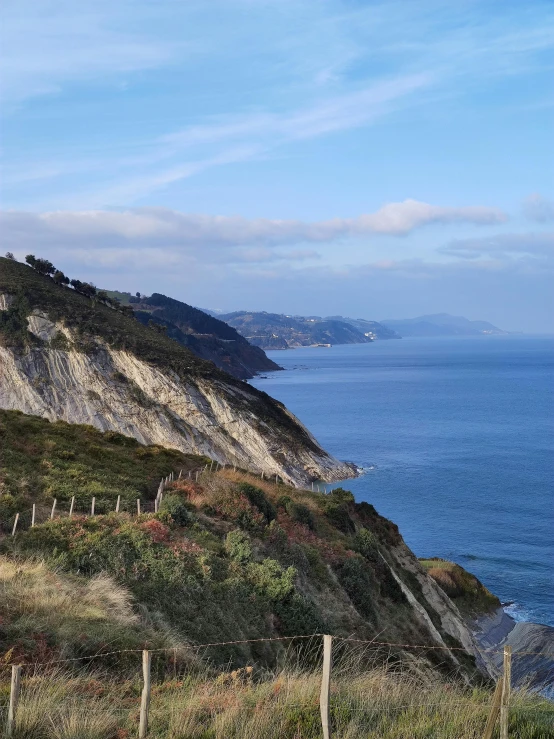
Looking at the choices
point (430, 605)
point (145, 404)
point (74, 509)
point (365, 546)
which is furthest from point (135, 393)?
point (74, 509)

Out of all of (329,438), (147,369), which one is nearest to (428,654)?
(147,369)

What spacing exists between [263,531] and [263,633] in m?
7.58

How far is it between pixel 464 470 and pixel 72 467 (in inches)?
2297

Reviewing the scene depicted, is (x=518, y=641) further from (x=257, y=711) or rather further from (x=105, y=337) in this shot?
(x=105, y=337)

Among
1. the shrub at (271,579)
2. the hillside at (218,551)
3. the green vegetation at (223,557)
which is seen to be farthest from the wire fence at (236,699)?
the shrub at (271,579)

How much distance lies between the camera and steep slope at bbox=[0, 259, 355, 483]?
7862 cm

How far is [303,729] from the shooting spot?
366 inches

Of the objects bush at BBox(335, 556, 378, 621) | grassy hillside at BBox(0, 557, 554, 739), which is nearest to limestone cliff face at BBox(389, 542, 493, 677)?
bush at BBox(335, 556, 378, 621)

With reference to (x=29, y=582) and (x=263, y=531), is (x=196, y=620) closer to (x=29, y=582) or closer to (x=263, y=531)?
(x=29, y=582)

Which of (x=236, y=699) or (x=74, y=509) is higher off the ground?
(x=236, y=699)

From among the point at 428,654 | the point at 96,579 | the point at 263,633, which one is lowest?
the point at 428,654

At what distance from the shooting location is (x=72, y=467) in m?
31.0

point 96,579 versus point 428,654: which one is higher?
point 96,579

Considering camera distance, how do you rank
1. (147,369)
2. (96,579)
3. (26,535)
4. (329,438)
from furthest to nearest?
(329,438) < (147,369) < (26,535) < (96,579)
